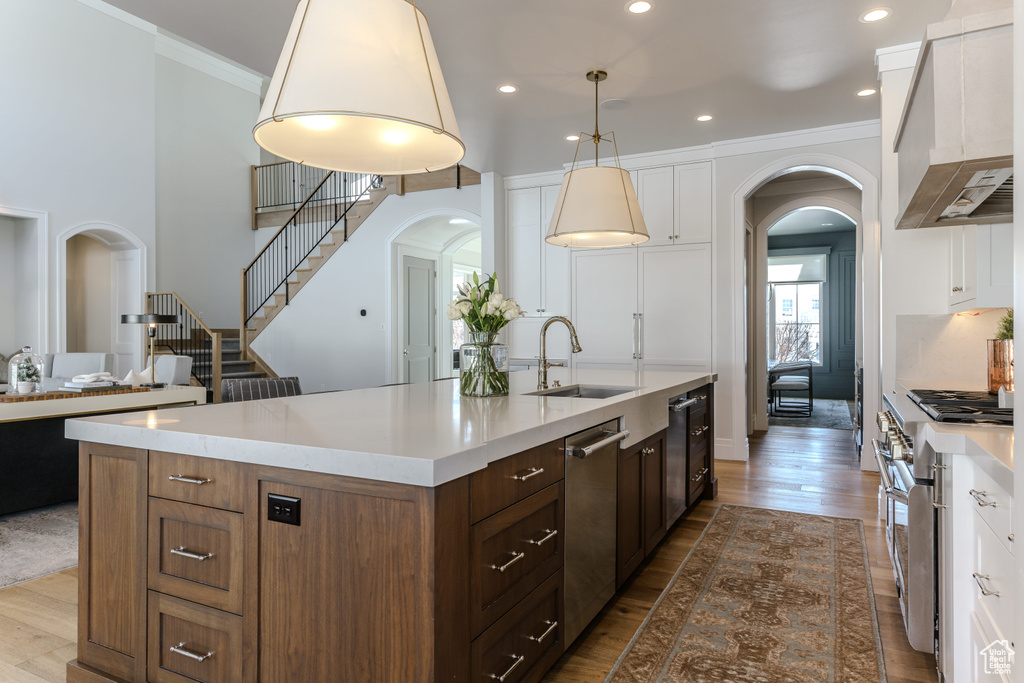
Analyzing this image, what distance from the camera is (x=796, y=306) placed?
470 inches

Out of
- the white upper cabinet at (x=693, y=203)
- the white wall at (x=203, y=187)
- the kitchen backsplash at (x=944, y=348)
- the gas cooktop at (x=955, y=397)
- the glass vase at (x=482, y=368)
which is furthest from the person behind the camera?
the white wall at (x=203, y=187)

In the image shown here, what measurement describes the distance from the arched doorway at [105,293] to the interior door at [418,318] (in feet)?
11.6

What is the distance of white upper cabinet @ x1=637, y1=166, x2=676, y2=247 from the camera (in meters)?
6.05

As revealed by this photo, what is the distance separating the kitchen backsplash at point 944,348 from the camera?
3.47 m

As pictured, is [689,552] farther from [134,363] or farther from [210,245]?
[210,245]

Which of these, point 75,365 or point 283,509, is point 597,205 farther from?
point 75,365

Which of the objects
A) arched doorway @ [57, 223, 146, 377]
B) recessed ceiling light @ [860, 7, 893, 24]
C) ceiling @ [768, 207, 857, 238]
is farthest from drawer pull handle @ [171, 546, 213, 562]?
ceiling @ [768, 207, 857, 238]

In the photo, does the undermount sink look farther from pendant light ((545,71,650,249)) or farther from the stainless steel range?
the stainless steel range

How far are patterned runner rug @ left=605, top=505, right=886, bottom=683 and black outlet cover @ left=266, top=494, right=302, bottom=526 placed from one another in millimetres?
1236

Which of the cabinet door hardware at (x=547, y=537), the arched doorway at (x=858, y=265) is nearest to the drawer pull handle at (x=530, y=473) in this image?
the cabinet door hardware at (x=547, y=537)

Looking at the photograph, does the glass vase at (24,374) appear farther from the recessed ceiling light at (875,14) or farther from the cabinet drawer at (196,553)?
the recessed ceiling light at (875,14)

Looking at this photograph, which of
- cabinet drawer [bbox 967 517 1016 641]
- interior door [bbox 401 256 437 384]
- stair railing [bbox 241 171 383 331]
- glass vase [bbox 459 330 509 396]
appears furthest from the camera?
stair railing [bbox 241 171 383 331]

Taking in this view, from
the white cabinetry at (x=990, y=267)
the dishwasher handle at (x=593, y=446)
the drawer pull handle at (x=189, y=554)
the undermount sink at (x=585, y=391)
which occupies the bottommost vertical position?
the drawer pull handle at (x=189, y=554)

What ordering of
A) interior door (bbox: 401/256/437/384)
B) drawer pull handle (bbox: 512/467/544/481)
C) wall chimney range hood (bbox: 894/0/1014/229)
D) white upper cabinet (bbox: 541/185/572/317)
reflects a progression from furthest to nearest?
interior door (bbox: 401/256/437/384), white upper cabinet (bbox: 541/185/572/317), drawer pull handle (bbox: 512/467/544/481), wall chimney range hood (bbox: 894/0/1014/229)
